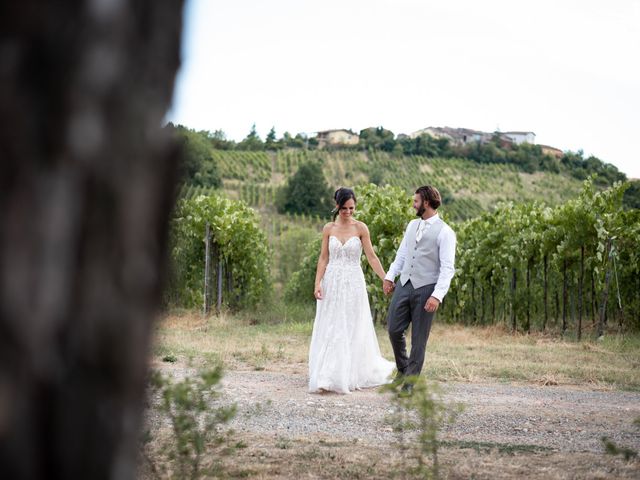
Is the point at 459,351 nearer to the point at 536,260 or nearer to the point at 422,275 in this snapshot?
the point at 422,275

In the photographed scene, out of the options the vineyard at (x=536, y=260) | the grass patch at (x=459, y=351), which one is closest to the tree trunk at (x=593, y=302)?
the vineyard at (x=536, y=260)

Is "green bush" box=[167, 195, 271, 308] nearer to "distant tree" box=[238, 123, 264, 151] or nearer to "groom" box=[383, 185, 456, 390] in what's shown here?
"groom" box=[383, 185, 456, 390]

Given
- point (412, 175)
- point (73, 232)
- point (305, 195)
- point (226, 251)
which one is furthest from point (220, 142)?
point (73, 232)

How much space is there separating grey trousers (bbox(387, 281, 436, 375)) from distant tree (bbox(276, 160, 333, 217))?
151 feet

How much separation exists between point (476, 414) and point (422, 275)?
4.35 feet

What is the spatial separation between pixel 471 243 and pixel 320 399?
36.9 feet

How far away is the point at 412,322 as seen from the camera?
280 inches

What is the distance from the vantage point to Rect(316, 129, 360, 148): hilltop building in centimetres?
8916

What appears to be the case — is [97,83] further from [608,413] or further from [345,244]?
[345,244]

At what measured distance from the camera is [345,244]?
8445 millimetres

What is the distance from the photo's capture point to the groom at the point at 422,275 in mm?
7129

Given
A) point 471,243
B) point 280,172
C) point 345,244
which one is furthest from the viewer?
point 280,172

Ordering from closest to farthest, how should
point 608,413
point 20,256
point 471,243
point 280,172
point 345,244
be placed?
point 20,256, point 608,413, point 345,244, point 471,243, point 280,172

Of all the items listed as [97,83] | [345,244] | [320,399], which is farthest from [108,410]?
[345,244]
